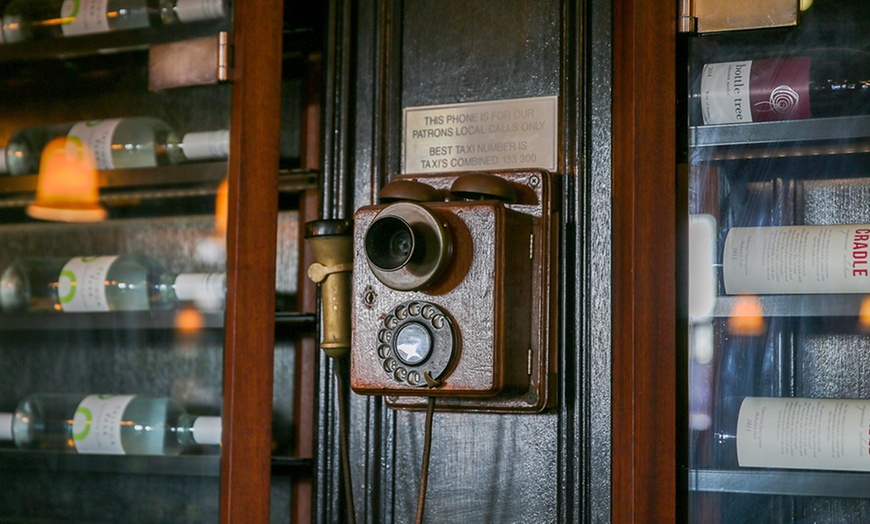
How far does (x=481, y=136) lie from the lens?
1.57 meters

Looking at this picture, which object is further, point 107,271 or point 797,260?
point 107,271

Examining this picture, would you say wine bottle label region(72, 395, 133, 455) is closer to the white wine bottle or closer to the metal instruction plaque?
the white wine bottle

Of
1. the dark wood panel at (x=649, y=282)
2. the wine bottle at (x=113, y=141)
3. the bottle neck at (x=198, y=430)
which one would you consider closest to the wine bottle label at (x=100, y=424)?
the bottle neck at (x=198, y=430)

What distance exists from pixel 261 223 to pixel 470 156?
0.35 m

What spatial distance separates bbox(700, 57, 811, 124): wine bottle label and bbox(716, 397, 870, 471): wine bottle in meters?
0.36

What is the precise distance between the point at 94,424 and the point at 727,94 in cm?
99

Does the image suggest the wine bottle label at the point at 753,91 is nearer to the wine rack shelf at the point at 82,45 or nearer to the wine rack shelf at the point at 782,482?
the wine rack shelf at the point at 782,482

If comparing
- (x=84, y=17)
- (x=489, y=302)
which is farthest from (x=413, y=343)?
(x=84, y=17)

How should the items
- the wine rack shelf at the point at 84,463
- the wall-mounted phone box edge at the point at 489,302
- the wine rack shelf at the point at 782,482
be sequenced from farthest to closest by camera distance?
the wine rack shelf at the point at 84,463
the wall-mounted phone box edge at the point at 489,302
the wine rack shelf at the point at 782,482

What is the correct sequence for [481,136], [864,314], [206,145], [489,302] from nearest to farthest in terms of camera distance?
1. [864,314]
2. [489,302]
3. [206,145]
4. [481,136]

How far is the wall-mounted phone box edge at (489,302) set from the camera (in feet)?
4.48

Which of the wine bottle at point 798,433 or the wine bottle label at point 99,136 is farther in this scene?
the wine bottle label at point 99,136

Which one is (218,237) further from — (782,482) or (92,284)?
(782,482)

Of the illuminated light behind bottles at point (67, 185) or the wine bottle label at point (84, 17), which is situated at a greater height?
the wine bottle label at point (84, 17)
